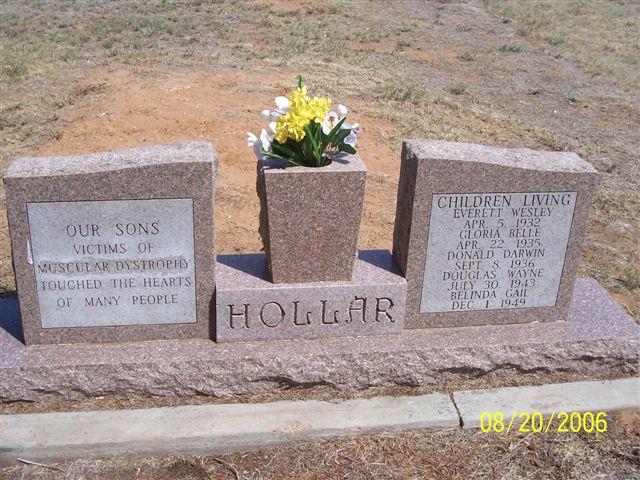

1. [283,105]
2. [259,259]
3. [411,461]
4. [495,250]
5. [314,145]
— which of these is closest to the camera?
[411,461]

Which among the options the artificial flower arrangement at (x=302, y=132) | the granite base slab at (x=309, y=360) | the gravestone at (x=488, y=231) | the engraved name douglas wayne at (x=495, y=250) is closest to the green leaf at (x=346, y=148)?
the artificial flower arrangement at (x=302, y=132)

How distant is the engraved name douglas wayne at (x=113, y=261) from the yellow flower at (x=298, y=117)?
2.09 feet

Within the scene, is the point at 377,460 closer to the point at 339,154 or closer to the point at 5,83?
the point at 339,154

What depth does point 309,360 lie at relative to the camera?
12.6 feet

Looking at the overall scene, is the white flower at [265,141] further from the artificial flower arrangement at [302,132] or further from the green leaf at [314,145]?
the green leaf at [314,145]

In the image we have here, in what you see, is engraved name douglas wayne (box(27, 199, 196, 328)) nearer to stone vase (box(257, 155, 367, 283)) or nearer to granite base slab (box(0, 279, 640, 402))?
granite base slab (box(0, 279, 640, 402))

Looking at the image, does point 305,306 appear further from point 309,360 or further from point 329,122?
point 329,122

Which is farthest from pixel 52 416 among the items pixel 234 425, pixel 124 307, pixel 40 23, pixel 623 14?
pixel 623 14

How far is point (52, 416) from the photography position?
3639 millimetres

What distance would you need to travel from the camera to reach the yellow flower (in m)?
3.69

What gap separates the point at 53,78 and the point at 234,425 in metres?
8.59

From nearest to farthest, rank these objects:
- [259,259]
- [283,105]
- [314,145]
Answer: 1. [314,145]
2. [283,105]
3. [259,259]
